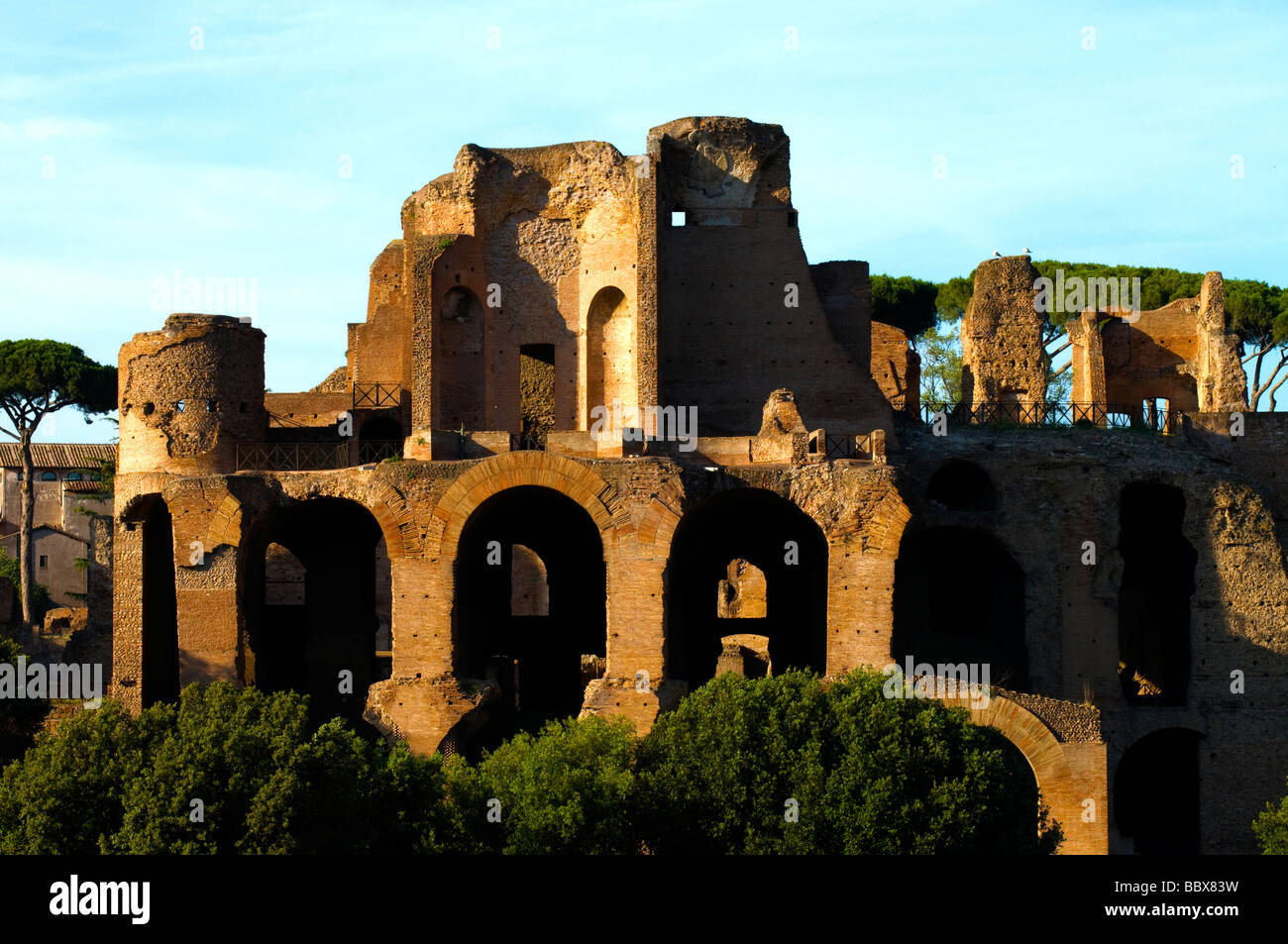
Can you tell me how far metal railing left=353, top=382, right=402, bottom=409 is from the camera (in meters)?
31.6

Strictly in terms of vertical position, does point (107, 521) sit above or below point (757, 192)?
below

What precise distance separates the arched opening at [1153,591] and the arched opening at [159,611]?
50.2 ft

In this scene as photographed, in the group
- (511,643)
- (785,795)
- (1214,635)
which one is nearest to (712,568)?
(511,643)

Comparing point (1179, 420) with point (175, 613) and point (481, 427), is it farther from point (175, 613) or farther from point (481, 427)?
point (175, 613)

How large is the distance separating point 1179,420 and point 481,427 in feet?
40.6

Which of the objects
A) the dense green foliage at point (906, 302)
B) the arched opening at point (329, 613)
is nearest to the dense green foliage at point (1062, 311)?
the dense green foliage at point (906, 302)

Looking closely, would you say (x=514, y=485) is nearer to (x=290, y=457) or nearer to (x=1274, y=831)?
(x=290, y=457)

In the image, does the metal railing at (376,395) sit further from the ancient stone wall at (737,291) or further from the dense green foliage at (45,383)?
the dense green foliage at (45,383)

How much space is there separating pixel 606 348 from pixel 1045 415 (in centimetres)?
805

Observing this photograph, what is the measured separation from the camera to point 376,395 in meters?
31.7
